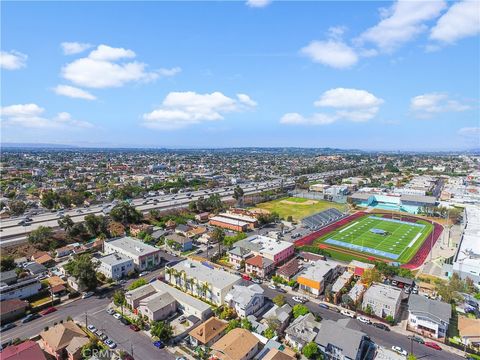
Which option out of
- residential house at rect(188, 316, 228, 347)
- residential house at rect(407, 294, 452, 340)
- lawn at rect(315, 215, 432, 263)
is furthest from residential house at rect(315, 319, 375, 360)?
lawn at rect(315, 215, 432, 263)

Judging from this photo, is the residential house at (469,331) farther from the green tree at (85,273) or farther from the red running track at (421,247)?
the green tree at (85,273)

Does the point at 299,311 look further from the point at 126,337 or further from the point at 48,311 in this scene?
the point at 48,311

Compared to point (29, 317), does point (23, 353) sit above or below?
above

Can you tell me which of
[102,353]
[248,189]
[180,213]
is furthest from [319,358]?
[248,189]

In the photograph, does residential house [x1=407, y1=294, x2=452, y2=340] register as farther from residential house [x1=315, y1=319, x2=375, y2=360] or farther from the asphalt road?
residential house [x1=315, y1=319, x2=375, y2=360]

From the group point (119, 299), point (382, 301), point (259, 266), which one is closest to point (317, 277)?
point (382, 301)
